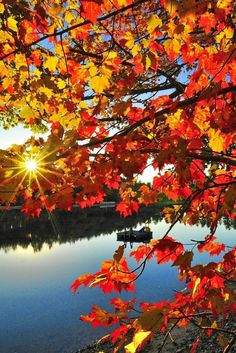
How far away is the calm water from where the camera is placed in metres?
14.4

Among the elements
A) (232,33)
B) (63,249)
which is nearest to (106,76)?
(232,33)

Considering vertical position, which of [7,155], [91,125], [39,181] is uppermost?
[91,125]

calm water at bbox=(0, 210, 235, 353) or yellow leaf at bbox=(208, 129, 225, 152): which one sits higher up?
yellow leaf at bbox=(208, 129, 225, 152)

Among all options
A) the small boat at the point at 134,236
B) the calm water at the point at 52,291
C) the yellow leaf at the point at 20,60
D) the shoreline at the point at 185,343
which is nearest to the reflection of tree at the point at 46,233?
the calm water at the point at 52,291

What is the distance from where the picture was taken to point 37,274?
2422 centimetres

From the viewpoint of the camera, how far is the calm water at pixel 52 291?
14.4 metres

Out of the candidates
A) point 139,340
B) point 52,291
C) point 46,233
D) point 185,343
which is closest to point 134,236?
point 46,233

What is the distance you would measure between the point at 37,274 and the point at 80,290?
5012 mm

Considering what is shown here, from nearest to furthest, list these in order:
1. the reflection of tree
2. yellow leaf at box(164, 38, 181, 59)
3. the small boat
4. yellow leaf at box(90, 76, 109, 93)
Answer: yellow leaf at box(90, 76, 109, 93)
yellow leaf at box(164, 38, 181, 59)
the small boat
the reflection of tree

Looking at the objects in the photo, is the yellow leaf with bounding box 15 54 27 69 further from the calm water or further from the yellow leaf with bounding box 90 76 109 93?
the calm water

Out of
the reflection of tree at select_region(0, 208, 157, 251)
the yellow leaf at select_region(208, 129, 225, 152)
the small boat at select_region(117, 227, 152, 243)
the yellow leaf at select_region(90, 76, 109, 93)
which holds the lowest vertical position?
the small boat at select_region(117, 227, 152, 243)

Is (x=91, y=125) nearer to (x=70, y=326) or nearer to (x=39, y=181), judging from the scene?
(x=39, y=181)

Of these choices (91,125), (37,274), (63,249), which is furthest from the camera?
(63,249)

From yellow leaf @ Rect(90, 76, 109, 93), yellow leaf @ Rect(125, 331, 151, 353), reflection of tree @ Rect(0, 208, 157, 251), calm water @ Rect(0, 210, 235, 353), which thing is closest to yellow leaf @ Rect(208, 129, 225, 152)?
yellow leaf @ Rect(90, 76, 109, 93)
